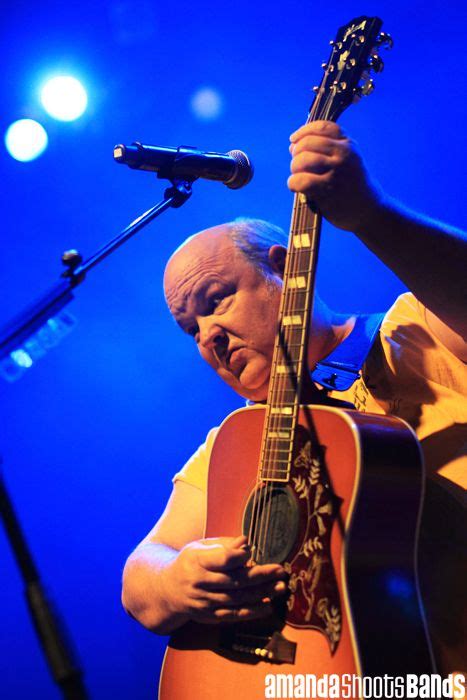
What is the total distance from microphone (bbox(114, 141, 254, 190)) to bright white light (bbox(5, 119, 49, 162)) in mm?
1800

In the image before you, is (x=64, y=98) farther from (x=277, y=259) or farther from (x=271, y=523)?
(x=271, y=523)

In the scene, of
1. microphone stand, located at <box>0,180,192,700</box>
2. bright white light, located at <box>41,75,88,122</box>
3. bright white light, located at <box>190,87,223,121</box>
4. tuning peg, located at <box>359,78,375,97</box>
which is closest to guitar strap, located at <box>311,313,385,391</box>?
tuning peg, located at <box>359,78,375,97</box>

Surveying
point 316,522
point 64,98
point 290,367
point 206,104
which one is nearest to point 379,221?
point 290,367

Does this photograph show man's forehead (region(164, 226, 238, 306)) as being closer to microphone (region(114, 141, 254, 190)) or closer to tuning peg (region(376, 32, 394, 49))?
microphone (region(114, 141, 254, 190))

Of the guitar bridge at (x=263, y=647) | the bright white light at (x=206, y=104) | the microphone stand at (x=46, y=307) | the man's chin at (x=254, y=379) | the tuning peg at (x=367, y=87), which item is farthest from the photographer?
the bright white light at (x=206, y=104)

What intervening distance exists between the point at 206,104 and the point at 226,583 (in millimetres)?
2473

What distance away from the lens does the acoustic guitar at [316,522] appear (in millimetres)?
1241

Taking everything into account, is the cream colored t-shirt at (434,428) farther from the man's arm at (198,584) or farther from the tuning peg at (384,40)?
the tuning peg at (384,40)

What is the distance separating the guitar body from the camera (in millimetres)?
1228

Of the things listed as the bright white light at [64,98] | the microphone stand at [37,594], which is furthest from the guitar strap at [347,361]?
the bright white light at [64,98]

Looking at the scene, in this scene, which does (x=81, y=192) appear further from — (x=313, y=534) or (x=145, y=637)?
(x=313, y=534)

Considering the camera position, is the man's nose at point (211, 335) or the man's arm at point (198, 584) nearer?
the man's arm at point (198, 584)

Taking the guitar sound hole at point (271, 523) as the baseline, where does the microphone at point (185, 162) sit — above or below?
above

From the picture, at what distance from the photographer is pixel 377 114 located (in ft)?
9.03
